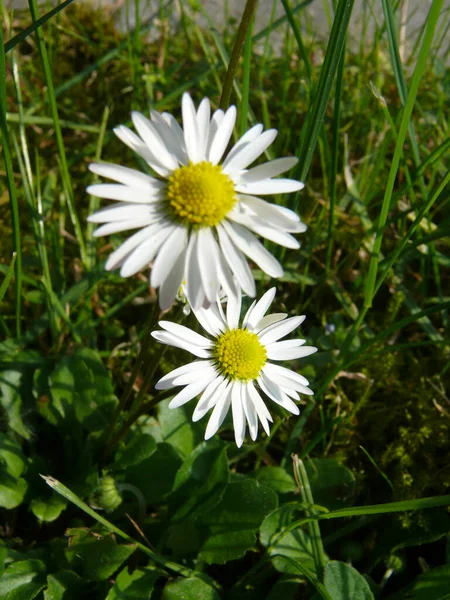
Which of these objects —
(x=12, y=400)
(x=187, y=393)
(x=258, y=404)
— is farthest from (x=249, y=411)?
(x=12, y=400)

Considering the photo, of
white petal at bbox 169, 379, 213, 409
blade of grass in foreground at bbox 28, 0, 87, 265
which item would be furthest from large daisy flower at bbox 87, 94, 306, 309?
blade of grass in foreground at bbox 28, 0, 87, 265

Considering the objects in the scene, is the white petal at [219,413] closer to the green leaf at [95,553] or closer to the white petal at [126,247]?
the green leaf at [95,553]

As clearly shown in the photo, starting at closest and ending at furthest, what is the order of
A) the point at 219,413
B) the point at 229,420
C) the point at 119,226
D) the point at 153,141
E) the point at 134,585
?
the point at 119,226 < the point at 153,141 < the point at 219,413 < the point at 134,585 < the point at 229,420

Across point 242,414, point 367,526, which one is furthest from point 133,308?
point 367,526

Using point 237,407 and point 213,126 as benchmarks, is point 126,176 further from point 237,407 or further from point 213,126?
point 237,407

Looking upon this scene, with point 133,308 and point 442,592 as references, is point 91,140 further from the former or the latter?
point 442,592

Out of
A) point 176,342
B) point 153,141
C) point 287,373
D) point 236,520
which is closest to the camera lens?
point 153,141
